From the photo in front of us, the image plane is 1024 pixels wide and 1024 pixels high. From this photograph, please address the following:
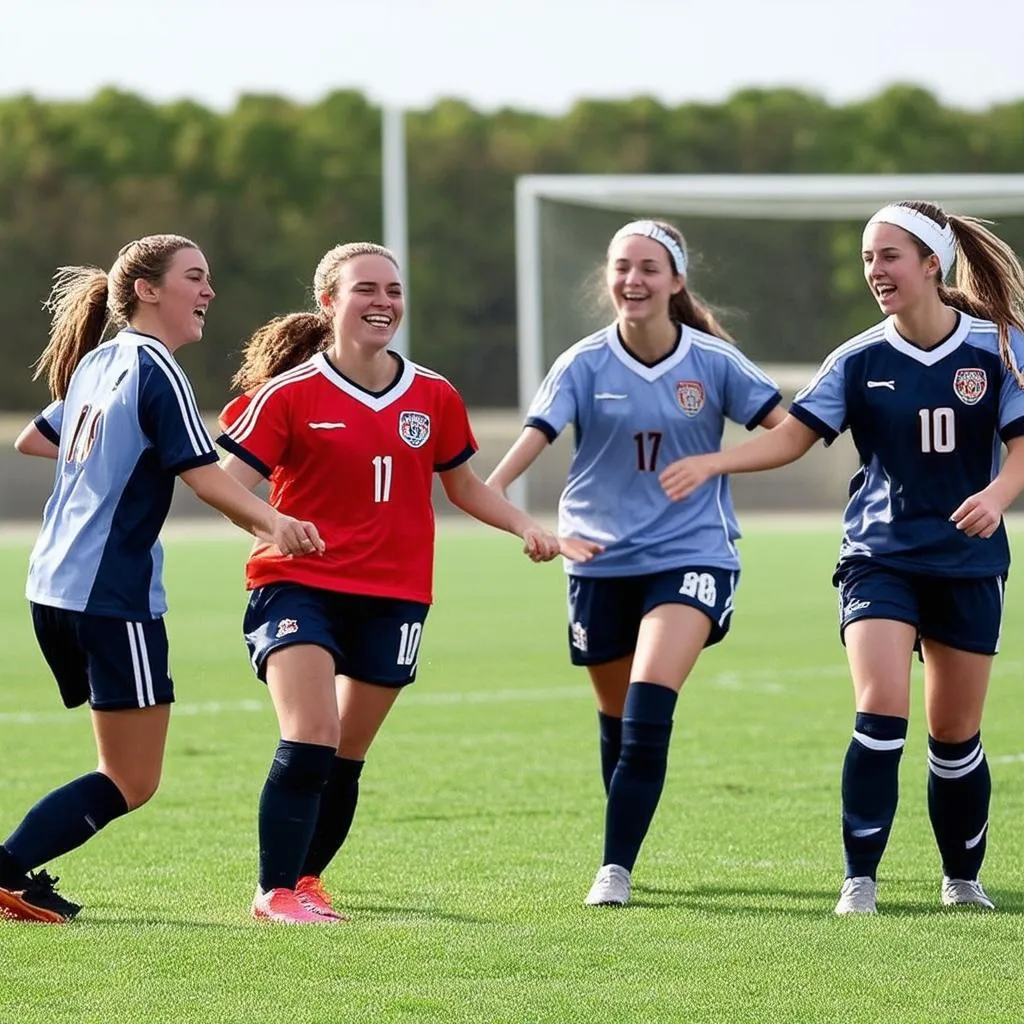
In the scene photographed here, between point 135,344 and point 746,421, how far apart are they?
6.90 ft

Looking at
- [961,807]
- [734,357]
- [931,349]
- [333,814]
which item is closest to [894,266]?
[931,349]

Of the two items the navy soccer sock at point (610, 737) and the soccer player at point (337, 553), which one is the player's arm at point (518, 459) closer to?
the soccer player at point (337, 553)

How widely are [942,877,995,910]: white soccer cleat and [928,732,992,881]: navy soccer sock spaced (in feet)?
0.08

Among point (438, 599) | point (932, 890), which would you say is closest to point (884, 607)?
point (932, 890)

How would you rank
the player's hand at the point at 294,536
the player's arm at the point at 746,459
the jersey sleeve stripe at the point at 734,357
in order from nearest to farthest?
the player's hand at the point at 294,536 < the player's arm at the point at 746,459 < the jersey sleeve stripe at the point at 734,357

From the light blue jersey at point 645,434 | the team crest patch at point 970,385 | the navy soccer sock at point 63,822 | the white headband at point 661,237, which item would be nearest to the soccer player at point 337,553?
the navy soccer sock at point 63,822

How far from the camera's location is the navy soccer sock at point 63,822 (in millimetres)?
5738

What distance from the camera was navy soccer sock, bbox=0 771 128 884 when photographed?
5738 mm

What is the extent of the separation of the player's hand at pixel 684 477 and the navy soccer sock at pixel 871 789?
87 centimetres

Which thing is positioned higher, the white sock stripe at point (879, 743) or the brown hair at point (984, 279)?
the brown hair at point (984, 279)

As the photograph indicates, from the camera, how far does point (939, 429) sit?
6.06m

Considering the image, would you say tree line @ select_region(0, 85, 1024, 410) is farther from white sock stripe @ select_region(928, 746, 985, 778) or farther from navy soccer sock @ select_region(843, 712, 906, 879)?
navy soccer sock @ select_region(843, 712, 906, 879)

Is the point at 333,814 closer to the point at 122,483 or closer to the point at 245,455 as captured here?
the point at 245,455

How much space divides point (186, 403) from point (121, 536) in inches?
16.1
